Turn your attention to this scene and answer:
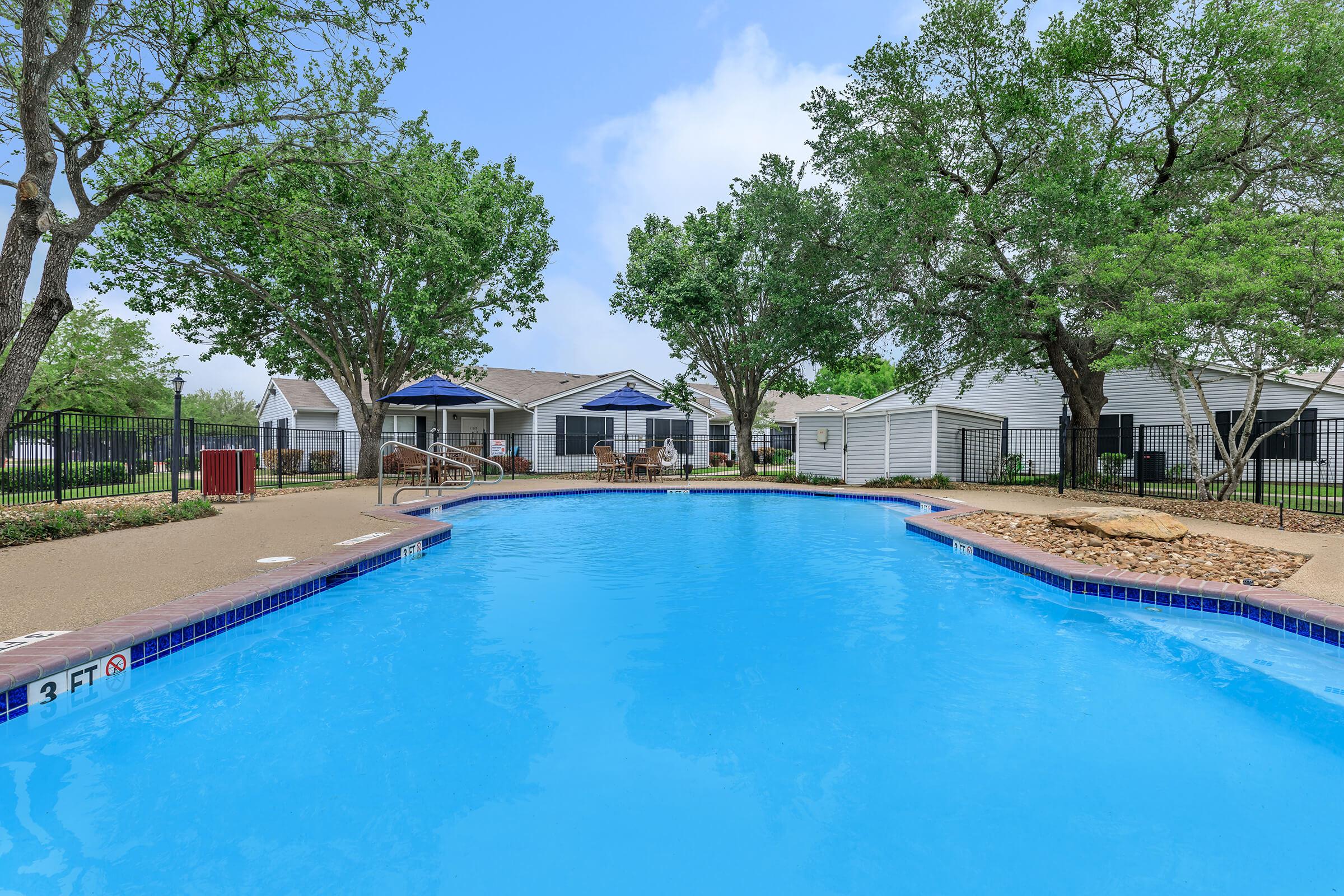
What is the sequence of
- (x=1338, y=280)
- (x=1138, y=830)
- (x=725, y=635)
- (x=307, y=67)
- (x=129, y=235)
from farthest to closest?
1. (x=129, y=235)
2. (x=307, y=67)
3. (x=1338, y=280)
4. (x=725, y=635)
5. (x=1138, y=830)

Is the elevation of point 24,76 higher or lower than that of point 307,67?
lower

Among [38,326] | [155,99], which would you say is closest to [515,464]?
[155,99]

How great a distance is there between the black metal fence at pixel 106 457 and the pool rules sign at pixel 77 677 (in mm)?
7811

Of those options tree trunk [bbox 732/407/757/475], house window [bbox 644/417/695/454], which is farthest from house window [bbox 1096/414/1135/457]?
house window [bbox 644/417/695/454]

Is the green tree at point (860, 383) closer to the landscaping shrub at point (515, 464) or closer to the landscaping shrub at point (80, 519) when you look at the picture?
the landscaping shrub at point (515, 464)

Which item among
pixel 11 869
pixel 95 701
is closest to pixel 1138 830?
pixel 11 869

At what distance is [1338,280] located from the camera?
771cm

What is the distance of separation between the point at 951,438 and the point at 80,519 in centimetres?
1652

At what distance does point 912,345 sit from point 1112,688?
1291 cm

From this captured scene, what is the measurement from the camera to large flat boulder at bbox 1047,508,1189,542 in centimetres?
661

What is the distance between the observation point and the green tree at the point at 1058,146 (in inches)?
442

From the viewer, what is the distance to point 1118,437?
61.4 feet

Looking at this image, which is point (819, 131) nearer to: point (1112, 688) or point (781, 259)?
point (781, 259)

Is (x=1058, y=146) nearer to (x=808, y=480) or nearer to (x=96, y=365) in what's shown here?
(x=808, y=480)
